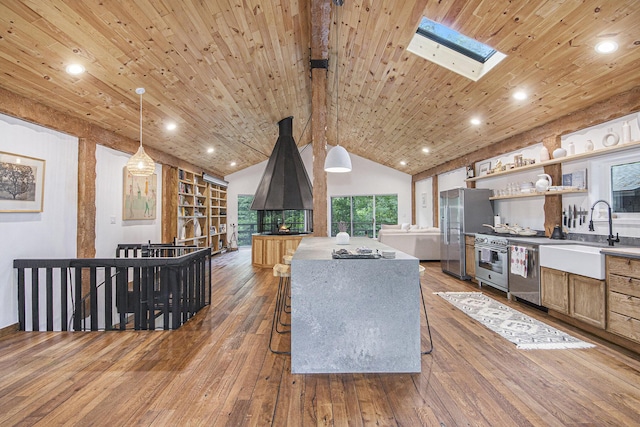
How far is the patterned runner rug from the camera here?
289cm

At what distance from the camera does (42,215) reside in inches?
142

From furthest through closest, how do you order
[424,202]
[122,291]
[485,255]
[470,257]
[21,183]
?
[424,202], [470,257], [485,255], [122,291], [21,183]

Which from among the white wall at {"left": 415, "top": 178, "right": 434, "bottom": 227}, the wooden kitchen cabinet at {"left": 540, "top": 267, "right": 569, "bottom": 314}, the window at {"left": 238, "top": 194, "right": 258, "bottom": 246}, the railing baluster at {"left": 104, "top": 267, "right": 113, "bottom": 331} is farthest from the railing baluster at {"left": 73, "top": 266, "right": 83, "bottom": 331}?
the white wall at {"left": 415, "top": 178, "right": 434, "bottom": 227}

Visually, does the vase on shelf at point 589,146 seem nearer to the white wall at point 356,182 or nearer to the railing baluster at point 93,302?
the railing baluster at point 93,302

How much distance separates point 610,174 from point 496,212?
230 centimetres

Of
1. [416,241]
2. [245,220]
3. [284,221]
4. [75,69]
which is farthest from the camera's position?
[245,220]

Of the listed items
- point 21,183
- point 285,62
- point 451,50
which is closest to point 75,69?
point 21,183

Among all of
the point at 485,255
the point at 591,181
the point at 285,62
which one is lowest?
the point at 485,255

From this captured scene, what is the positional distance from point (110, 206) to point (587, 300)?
247 inches

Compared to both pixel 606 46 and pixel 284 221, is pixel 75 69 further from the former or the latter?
pixel 284 221

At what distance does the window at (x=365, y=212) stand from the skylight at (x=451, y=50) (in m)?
6.75

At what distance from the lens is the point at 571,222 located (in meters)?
4.18

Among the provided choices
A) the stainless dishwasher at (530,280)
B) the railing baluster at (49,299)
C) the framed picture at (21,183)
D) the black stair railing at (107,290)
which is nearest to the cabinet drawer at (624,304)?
the stainless dishwasher at (530,280)

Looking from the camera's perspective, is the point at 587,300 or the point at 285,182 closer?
the point at 587,300
